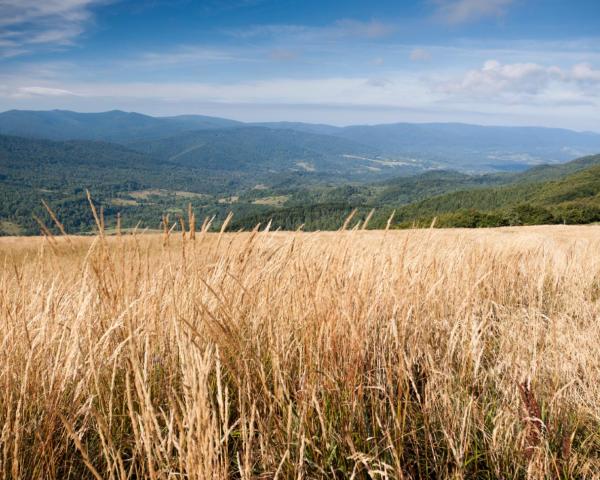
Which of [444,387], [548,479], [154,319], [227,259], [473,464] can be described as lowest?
[473,464]

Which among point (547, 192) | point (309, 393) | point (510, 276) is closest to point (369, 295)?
point (309, 393)

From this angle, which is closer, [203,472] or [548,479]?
[203,472]

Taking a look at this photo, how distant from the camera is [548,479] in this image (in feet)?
4.45

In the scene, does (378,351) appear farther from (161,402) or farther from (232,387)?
(161,402)

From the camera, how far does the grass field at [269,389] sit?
1313mm

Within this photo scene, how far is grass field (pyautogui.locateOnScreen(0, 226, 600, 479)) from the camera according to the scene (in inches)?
51.7

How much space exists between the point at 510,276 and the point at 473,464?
3310mm

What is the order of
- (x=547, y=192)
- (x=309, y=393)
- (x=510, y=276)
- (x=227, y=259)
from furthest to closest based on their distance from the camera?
(x=547, y=192), (x=510, y=276), (x=227, y=259), (x=309, y=393)

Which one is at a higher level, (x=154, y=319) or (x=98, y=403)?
(x=154, y=319)

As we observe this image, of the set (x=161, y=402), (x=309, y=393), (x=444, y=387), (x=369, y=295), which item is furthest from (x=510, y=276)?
(x=161, y=402)

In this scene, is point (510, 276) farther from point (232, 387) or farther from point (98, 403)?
point (98, 403)

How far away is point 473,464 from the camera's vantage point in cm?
163

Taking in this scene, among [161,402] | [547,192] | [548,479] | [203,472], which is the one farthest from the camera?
[547,192]

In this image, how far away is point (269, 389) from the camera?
5.76 ft
